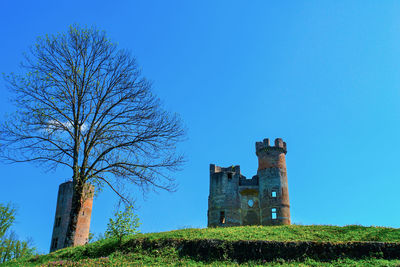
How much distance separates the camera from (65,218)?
38562 millimetres

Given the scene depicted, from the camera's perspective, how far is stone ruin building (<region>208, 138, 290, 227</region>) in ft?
124

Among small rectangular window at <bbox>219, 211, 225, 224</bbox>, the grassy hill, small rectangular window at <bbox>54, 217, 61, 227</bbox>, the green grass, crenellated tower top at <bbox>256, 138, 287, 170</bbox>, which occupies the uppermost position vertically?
crenellated tower top at <bbox>256, 138, 287, 170</bbox>

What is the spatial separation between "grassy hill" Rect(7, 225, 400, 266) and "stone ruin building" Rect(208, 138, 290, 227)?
17249 mm

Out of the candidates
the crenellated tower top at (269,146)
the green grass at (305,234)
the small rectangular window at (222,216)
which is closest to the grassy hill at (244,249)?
the green grass at (305,234)

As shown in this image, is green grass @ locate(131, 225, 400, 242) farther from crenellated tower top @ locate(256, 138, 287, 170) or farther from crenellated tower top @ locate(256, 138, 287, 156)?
crenellated tower top @ locate(256, 138, 287, 156)

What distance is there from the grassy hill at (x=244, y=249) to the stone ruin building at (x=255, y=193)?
17.2 meters

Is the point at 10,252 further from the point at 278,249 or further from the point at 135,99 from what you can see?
the point at 278,249

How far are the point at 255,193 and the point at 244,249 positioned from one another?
23.5m

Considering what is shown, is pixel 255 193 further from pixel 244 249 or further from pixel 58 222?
pixel 244 249

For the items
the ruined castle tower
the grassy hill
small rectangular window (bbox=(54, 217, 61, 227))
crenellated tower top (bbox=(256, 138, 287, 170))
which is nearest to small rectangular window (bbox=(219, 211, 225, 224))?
crenellated tower top (bbox=(256, 138, 287, 170))

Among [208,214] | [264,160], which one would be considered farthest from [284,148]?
[208,214]

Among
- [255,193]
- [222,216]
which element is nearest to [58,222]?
[222,216]

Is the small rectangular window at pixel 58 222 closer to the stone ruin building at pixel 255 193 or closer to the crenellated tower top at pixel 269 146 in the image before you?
the stone ruin building at pixel 255 193

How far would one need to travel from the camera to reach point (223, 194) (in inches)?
1564
